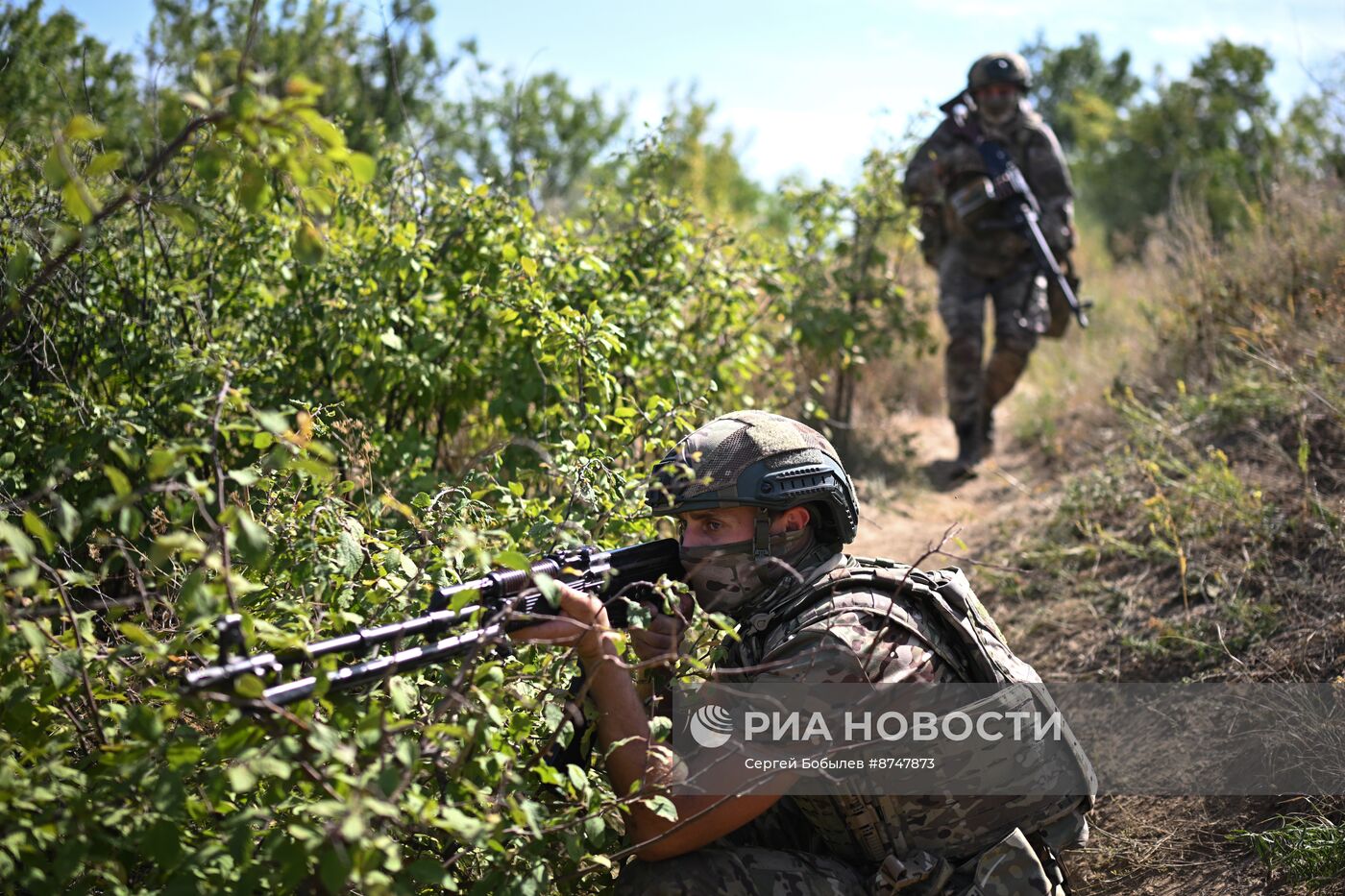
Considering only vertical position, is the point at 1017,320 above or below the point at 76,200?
below

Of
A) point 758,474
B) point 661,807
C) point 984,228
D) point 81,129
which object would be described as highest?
point 984,228

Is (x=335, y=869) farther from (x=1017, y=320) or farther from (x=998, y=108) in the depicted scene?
(x=998, y=108)

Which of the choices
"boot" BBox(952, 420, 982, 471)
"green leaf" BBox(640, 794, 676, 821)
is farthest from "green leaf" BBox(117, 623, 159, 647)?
"boot" BBox(952, 420, 982, 471)

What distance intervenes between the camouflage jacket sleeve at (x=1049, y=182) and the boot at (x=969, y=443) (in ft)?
4.44

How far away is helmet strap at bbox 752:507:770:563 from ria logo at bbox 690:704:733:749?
411mm

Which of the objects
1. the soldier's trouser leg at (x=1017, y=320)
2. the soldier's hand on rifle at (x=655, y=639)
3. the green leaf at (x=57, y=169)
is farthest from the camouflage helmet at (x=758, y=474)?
the soldier's trouser leg at (x=1017, y=320)

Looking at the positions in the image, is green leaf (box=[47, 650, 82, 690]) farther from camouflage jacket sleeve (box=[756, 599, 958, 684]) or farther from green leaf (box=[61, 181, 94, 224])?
camouflage jacket sleeve (box=[756, 599, 958, 684])

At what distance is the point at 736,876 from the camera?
8.98ft

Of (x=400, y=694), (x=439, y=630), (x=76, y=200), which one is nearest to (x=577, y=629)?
(x=439, y=630)

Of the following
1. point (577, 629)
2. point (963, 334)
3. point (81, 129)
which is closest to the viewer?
point (81, 129)

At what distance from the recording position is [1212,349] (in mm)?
6723

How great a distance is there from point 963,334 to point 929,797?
5.34 meters

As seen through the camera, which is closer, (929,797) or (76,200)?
(76,200)

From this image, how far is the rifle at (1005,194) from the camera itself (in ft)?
24.0
